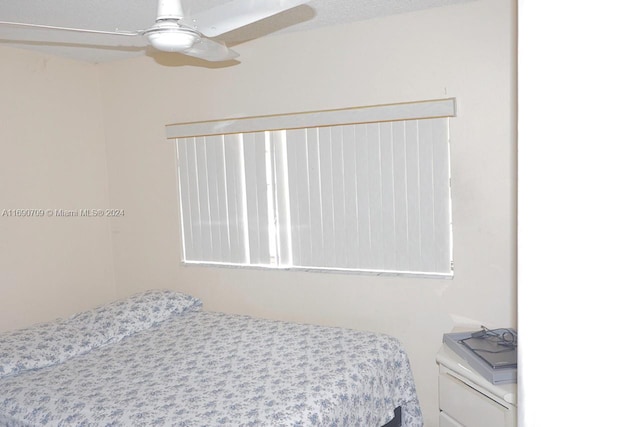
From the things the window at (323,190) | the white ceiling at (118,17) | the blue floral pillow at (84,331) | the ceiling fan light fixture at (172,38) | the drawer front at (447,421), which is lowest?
the drawer front at (447,421)

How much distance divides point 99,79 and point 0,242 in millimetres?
1381

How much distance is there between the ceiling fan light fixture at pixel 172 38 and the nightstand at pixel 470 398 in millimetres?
1739

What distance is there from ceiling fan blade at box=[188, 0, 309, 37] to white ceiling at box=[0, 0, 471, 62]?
1.54 ft

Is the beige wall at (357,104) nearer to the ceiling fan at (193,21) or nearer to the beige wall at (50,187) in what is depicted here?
the beige wall at (50,187)

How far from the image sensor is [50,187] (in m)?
3.33

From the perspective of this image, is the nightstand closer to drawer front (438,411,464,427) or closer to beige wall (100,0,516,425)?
drawer front (438,411,464,427)

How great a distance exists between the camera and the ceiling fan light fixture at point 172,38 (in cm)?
156

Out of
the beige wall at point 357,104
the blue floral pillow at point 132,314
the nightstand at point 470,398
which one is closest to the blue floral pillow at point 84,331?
the blue floral pillow at point 132,314

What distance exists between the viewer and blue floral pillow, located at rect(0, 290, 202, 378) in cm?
245

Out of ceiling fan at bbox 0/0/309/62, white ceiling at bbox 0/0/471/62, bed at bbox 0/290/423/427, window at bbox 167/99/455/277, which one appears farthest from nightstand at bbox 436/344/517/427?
white ceiling at bbox 0/0/471/62
